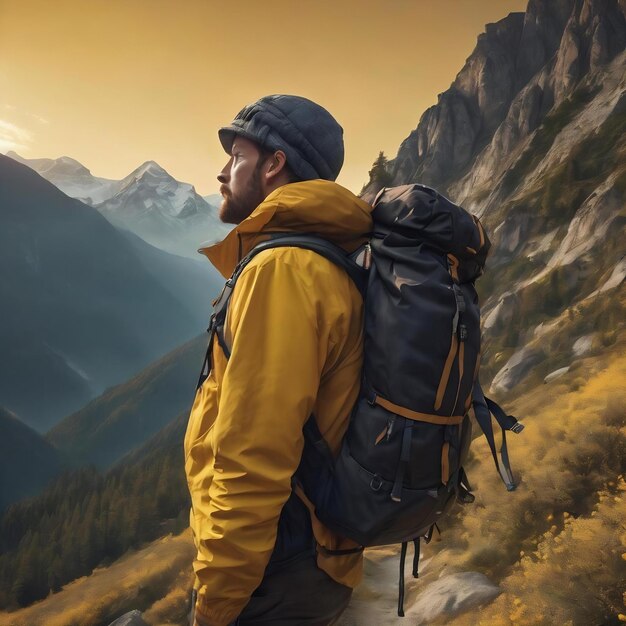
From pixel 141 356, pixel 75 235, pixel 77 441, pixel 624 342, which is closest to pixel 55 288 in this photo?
pixel 75 235

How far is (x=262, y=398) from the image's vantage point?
163 centimetres

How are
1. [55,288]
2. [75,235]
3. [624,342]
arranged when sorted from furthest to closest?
[75,235] → [55,288] → [624,342]

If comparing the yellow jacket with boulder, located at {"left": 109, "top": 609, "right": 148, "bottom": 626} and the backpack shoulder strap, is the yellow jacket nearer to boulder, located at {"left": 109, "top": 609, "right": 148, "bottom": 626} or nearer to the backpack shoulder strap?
the backpack shoulder strap

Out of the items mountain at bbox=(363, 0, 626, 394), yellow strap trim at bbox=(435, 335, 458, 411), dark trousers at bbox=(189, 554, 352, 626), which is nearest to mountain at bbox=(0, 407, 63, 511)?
mountain at bbox=(363, 0, 626, 394)

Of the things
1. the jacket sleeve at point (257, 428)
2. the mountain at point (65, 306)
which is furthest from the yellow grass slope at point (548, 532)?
the mountain at point (65, 306)

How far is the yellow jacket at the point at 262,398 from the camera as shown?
1617mm

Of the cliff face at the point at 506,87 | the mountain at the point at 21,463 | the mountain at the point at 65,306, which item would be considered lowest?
the mountain at the point at 21,463

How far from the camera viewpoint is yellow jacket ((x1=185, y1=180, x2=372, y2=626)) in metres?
1.62

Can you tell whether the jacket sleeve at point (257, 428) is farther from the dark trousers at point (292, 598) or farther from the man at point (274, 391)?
the dark trousers at point (292, 598)

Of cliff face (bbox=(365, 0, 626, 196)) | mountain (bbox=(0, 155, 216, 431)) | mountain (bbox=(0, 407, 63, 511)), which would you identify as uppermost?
cliff face (bbox=(365, 0, 626, 196))

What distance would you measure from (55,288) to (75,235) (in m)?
24.9

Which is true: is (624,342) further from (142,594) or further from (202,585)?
(142,594)

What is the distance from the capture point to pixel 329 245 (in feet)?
6.29

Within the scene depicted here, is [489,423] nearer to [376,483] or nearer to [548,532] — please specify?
[376,483]
